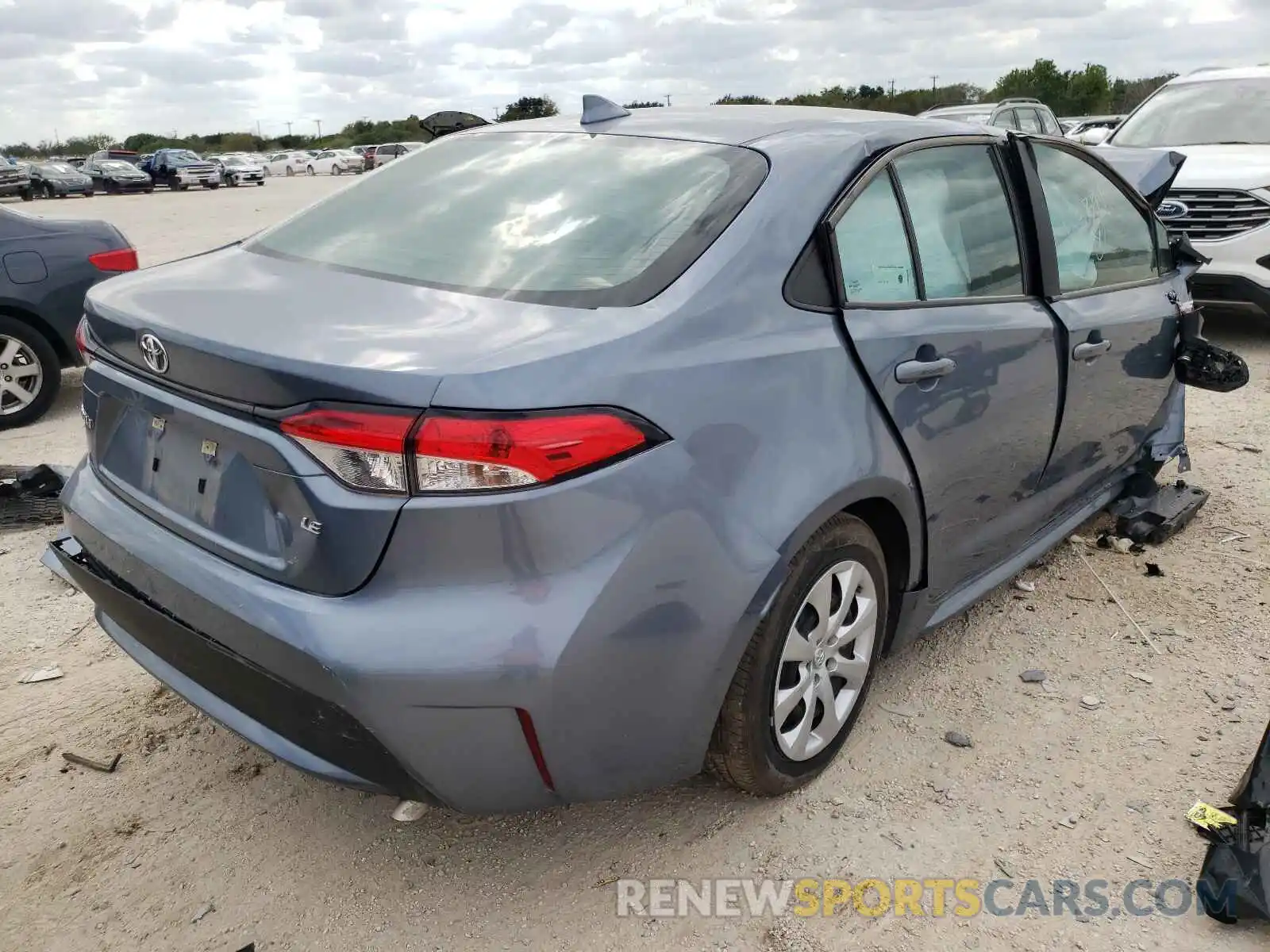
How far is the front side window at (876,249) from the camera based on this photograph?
8.16 feet

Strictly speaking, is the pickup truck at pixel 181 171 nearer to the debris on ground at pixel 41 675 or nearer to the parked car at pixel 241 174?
the parked car at pixel 241 174

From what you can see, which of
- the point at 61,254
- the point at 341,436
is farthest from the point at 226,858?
the point at 61,254

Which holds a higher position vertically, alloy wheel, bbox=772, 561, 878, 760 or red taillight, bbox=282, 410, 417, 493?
red taillight, bbox=282, 410, 417, 493

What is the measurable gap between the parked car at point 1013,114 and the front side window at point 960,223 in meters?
12.4

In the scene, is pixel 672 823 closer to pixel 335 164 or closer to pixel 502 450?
pixel 502 450

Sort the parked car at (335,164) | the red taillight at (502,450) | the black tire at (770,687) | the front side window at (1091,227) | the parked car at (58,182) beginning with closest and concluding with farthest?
1. the red taillight at (502,450)
2. the black tire at (770,687)
3. the front side window at (1091,227)
4. the parked car at (58,182)
5. the parked car at (335,164)

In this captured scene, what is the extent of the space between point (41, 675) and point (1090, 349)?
11.6 feet

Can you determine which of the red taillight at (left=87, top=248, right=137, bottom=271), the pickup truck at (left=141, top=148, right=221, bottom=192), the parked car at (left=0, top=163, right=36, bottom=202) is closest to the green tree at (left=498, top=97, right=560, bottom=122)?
the red taillight at (left=87, top=248, right=137, bottom=271)

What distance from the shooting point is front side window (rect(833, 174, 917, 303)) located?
8.16 feet

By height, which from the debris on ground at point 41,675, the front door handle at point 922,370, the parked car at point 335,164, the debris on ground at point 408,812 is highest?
the parked car at point 335,164

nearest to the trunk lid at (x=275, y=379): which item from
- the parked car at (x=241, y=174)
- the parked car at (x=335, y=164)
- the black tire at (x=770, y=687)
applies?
the black tire at (x=770, y=687)

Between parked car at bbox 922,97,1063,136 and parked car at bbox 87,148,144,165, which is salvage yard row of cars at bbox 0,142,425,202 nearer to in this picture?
parked car at bbox 87,148,144,165

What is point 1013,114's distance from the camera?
15.0m

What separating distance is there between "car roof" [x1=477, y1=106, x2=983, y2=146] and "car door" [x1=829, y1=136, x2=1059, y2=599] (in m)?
0.13
